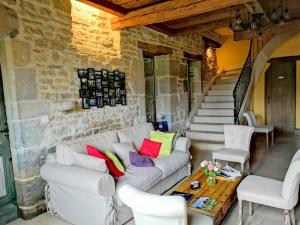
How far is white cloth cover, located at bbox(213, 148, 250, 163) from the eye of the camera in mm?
3635

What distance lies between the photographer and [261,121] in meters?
7.57

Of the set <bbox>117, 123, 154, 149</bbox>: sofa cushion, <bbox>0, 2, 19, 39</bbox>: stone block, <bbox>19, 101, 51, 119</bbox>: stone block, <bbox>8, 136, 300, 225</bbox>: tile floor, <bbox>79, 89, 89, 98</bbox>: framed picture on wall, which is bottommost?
<bbox>8, 136, 300, 225</bbox>: tile floor

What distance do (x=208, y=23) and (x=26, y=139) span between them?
4206mm

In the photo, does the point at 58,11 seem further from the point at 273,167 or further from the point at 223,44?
the point at 223,44

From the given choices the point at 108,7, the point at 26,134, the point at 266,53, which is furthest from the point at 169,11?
the point at 266,53

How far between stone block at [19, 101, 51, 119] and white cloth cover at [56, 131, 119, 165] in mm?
479

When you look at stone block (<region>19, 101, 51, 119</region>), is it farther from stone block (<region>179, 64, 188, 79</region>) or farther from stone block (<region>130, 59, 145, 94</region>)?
stone block (<region>179, 64, 188, 79</region>)

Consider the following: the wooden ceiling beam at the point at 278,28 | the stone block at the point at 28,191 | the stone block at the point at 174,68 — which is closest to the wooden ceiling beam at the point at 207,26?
the stone block at the point at 174,68

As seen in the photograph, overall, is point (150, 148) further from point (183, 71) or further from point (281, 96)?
point (281, 96)

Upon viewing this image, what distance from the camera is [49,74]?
3.15 meters

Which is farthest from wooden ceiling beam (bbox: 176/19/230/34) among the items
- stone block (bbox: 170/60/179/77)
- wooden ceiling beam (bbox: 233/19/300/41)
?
wooden ceiling beam (bbox: 233/19/300/41)

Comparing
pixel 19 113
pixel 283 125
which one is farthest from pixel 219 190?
pixel 283 125

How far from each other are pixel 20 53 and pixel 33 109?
0.67m

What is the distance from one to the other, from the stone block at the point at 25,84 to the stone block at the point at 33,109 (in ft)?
0.25
